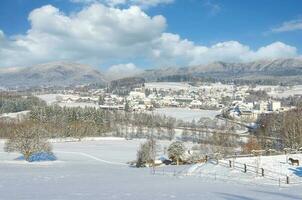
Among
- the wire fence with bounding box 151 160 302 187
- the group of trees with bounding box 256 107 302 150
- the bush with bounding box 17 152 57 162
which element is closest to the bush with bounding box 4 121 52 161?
the bush with bounding box 17 152 57 162

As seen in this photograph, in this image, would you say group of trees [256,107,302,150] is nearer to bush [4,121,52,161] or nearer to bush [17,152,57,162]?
bush [17,152,57,162]

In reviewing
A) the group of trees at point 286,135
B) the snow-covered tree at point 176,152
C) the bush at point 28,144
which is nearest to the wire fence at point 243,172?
the snow-covered tree at point 176,152

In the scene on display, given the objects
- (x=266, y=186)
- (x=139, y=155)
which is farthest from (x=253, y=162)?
(x=139, y=155)

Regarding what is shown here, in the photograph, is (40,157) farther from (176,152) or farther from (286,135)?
(286,135)

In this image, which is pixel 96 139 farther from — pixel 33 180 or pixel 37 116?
pixel 33 180

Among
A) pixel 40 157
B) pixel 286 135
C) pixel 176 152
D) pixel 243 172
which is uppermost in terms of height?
pixel 286 135

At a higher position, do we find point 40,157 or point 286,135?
point 286,135

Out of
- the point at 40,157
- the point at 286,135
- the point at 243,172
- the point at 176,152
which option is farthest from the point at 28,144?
the point at 286,135

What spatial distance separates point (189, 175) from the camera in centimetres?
4306

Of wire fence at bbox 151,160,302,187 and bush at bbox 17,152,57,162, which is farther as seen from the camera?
bush at bbox 17,152,57,162

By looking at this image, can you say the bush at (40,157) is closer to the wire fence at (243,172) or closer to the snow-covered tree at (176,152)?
the snow-covered tree at (176,152)

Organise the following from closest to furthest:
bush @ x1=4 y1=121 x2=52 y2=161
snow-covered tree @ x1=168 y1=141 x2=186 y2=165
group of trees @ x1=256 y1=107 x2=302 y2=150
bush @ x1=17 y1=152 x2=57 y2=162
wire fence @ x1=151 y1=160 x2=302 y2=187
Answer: wire fence @ x1=151 y1=160 x2=302 y2=187, snow-covered tree @ x1=168 y1=141 x2=186 y2=165, bush @ x1=17 y1=152 x2=57 y2=162, bush @ x1=4 y1=121 x2=52 y2=161, group of trees @ x1=256 y1=107 x2=302 y2=150

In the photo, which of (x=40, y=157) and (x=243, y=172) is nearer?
(x=243, y=172)

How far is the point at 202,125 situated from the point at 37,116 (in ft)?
223
